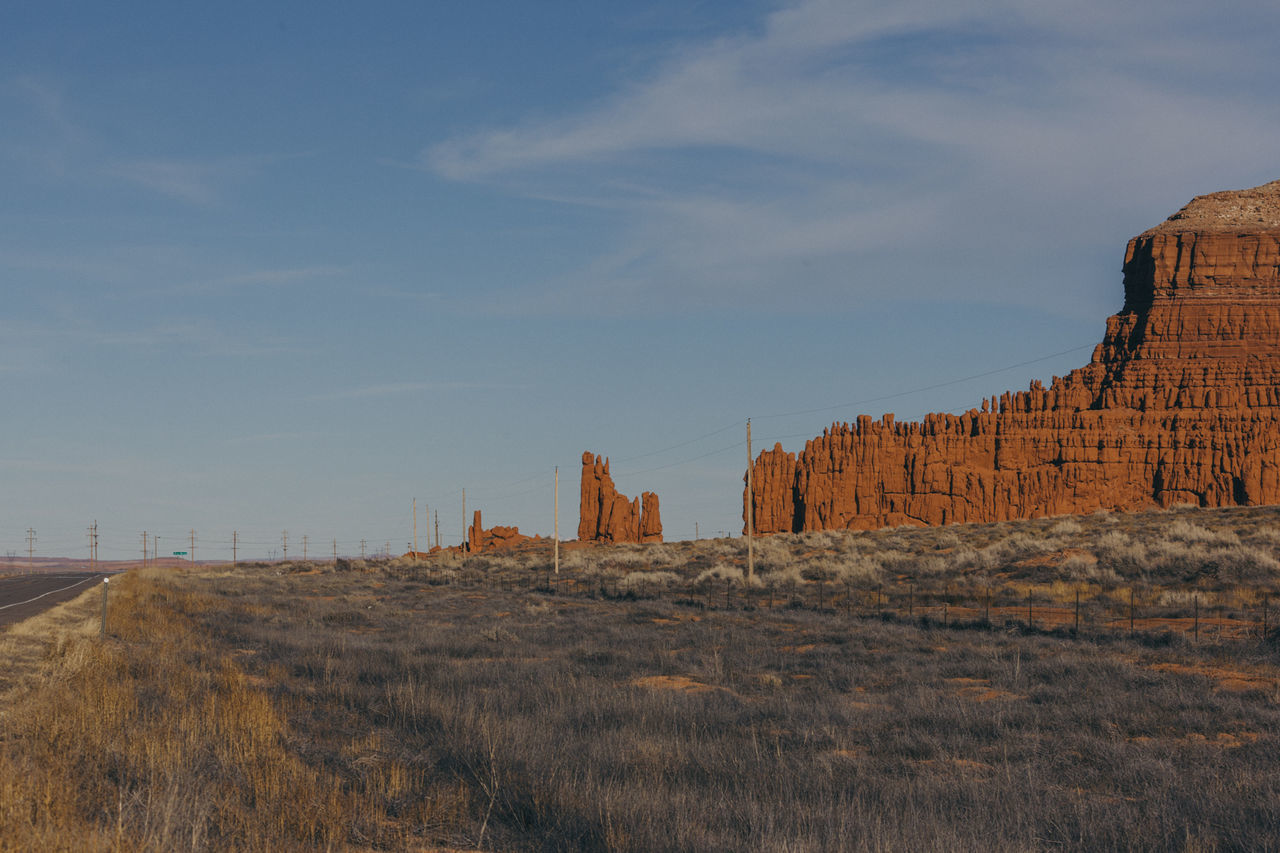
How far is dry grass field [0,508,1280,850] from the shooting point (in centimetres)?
762

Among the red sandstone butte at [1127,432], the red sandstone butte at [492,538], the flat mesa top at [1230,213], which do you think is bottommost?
the red sandstone butte at [492,538]

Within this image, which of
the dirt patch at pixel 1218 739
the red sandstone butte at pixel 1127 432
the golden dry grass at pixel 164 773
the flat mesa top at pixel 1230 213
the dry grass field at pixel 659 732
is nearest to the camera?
the golden dry grass at pixel 164 773

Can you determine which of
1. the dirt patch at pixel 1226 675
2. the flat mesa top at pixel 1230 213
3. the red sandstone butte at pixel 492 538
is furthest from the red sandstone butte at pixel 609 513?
the dirt patch at pixel 1226 675

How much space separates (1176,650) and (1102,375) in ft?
350

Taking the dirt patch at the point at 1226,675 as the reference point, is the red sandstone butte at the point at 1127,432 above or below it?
above

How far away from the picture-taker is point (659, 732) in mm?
11852

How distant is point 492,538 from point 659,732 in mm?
102949

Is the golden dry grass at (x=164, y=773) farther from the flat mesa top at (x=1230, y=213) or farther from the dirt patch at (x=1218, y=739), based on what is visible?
the flat mesa top at (x=1230, y=213)

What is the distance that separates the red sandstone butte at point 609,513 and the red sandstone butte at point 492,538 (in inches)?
322

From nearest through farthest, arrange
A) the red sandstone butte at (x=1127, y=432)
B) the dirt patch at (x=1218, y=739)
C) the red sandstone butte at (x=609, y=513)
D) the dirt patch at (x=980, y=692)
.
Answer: the dirt patch at (x=1218, y=739) → the dirt patch at (x=980, y=692) → the red sandstone butte at (x=1127, y=432) → the red sandstone butte at (x=609, y=513)

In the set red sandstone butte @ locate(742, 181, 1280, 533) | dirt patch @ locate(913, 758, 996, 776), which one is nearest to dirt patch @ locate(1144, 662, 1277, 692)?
dirt patch @ locate(913, 758, 996, 776)

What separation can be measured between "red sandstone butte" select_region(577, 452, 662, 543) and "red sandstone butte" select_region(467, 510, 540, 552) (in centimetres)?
817

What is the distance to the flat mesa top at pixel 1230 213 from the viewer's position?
11831cm

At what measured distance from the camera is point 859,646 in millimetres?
21453
